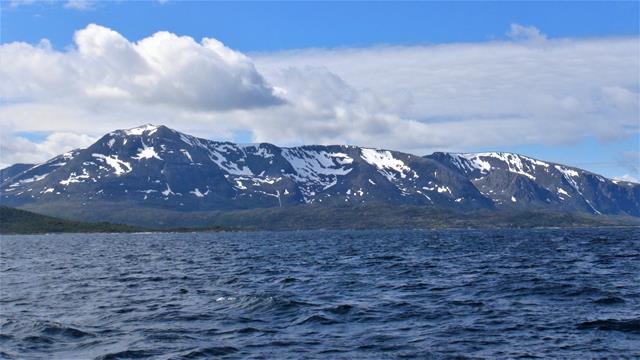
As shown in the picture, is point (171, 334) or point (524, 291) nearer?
point (171, 334)

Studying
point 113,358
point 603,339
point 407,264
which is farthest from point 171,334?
point 407,264

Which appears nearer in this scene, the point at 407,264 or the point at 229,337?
the point at 229,337

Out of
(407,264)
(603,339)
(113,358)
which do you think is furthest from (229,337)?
(407,264)

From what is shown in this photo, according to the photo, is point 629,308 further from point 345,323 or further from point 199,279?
point 199,279

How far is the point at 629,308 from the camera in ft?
133

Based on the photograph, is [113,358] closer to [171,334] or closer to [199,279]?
[171,334]

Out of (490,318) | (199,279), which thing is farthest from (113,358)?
(199,279)

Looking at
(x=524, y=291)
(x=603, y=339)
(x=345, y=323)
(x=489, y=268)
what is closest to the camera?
(x=603, y=339)

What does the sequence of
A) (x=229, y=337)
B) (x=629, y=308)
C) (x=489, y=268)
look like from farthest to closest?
(x=489, y=268)
(x=629, y=308)
(x=229, y=337)

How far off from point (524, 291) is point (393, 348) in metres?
21.5

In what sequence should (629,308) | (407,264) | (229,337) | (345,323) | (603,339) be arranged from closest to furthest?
(603,339), (229,337), (345,323), (629,308), (407,264)

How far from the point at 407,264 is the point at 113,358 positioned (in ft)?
180

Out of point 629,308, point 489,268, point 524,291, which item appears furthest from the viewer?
point 489,268

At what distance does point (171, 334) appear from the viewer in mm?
35188
